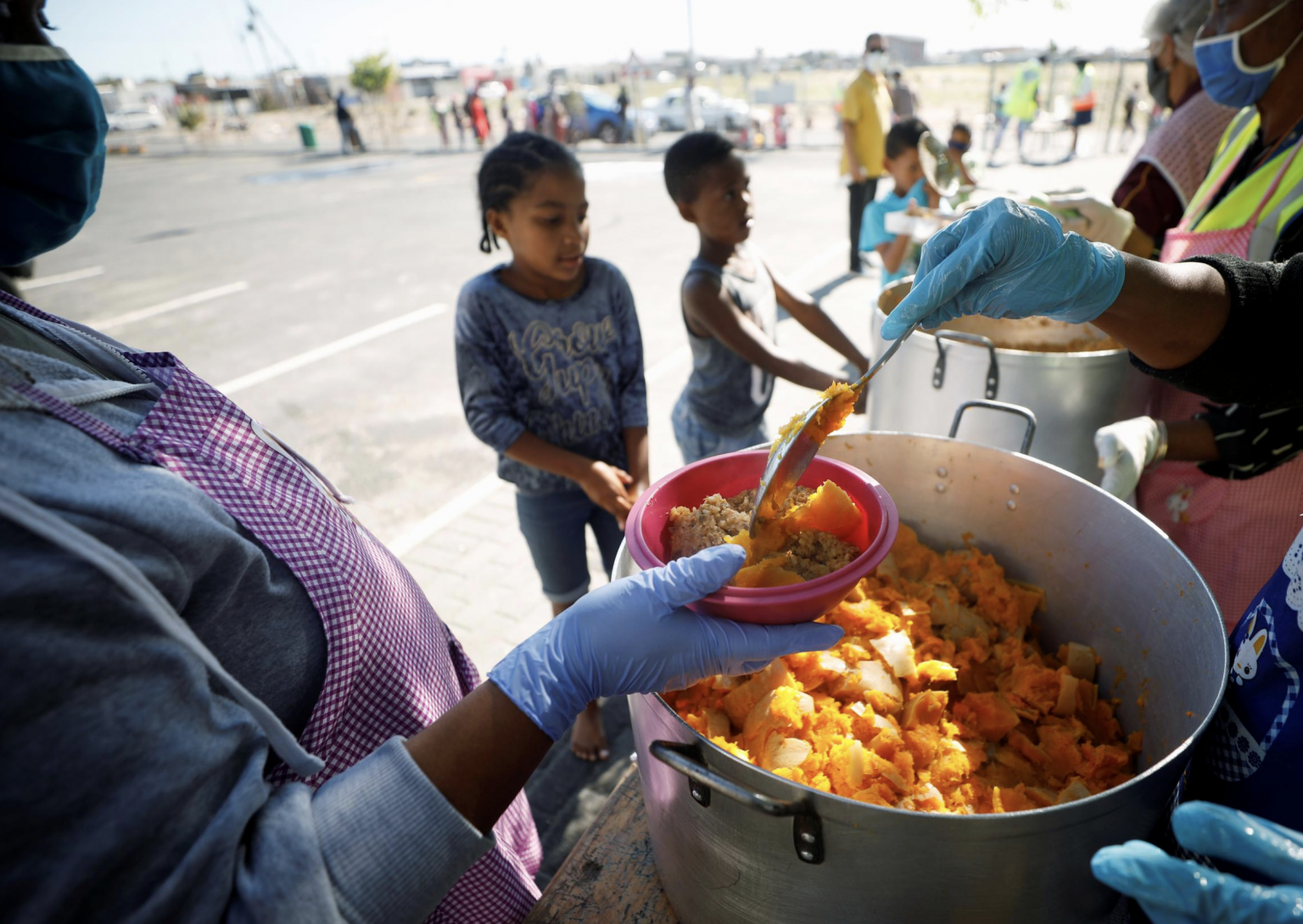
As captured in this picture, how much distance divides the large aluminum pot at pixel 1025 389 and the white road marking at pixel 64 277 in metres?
11.8

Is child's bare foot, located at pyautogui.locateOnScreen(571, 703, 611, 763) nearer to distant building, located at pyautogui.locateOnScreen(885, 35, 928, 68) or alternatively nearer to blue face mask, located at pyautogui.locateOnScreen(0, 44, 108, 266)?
blue face mask, located at pyautogui.locateOnScreen(0, 44, 108, 266)

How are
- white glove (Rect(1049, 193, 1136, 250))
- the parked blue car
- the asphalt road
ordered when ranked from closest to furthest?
white glove (Rect(1049, 193, 1136, 250)) < the asphalt road < the parked blue car

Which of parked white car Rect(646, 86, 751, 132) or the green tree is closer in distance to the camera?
parked white car Rect(646, 86, 751, 132)

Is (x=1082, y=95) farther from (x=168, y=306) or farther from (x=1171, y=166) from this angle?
(x=168, y=306)

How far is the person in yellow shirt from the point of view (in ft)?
24.2

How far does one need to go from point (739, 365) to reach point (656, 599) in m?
1.97

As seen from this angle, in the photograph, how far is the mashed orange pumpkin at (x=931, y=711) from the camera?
123 centimetres

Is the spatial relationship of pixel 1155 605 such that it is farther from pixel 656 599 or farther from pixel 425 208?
pixel 425 208

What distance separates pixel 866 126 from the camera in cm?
747

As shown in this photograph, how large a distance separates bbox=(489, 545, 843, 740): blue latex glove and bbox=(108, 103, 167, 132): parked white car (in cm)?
5070

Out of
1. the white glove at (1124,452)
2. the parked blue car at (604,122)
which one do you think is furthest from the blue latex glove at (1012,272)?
the parked blue car at (604,122)

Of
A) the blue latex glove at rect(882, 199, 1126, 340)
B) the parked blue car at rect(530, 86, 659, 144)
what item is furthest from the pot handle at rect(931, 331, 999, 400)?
the parked blue car at rect(530, 86, 659, 144)

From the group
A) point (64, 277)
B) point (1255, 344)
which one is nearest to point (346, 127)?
point (64, 277)

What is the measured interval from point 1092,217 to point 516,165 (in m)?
2.16
